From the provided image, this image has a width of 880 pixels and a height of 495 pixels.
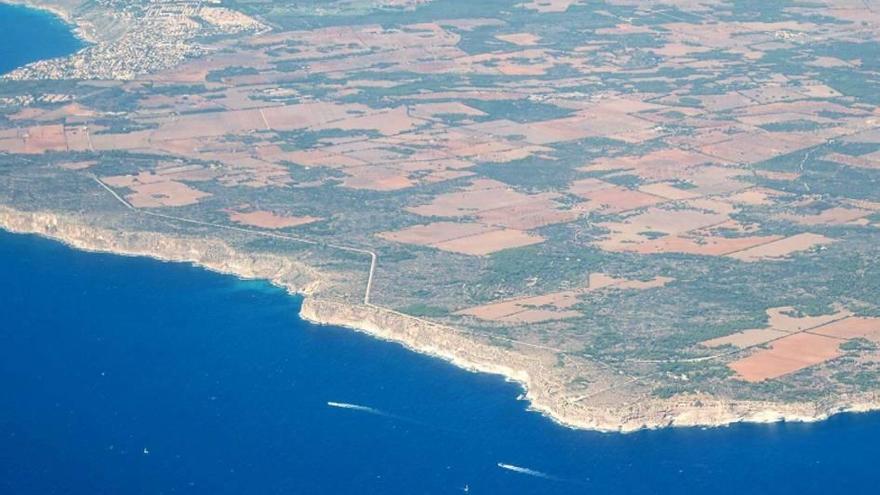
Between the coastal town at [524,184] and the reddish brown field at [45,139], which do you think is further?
the reddish brown field at [45,139]

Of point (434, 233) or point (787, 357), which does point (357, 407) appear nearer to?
point (787, 357)

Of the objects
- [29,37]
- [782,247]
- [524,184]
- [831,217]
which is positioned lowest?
[29,37]

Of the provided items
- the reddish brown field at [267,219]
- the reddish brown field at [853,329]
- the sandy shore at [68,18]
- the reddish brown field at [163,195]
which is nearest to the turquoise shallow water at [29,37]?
the sandy shore at [68,18]

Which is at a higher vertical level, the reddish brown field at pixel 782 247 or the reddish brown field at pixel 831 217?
the reddish brown field at pixel 782 247

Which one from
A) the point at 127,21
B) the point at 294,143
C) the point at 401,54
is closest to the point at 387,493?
the point at 294,143

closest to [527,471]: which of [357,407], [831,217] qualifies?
[357,407]

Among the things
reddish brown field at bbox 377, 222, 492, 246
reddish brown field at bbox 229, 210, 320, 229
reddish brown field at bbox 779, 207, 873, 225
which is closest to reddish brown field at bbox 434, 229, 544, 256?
reddish brown field at bbox 377, 222, 492, 246

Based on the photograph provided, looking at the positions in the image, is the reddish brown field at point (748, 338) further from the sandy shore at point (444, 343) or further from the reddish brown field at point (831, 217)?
the reddish brown field at point (831, 217)
